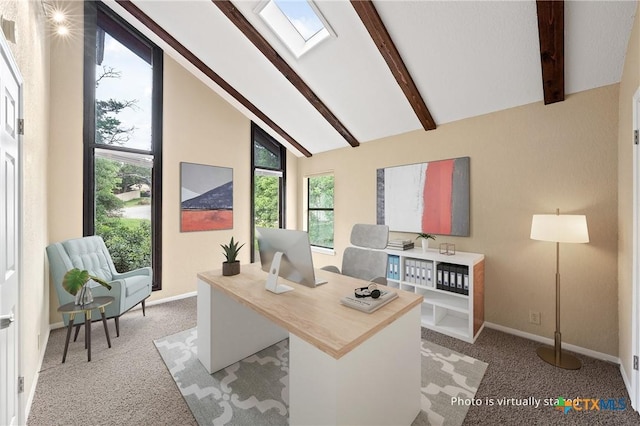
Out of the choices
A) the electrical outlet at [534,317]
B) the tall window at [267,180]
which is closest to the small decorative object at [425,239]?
the electrical outlet at [534,317]

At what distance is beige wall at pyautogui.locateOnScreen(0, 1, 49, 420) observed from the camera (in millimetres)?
1550

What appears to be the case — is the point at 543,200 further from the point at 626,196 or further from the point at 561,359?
the point at 561,359

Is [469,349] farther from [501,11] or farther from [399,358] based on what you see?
[501,11]

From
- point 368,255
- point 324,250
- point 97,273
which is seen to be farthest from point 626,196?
point 97,273

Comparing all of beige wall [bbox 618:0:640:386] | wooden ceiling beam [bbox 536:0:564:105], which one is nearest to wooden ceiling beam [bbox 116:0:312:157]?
wooden ceiling beam [bbox 536:0:564:105]

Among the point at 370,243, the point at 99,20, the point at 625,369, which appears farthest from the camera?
the point at 99,20

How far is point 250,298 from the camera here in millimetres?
1585

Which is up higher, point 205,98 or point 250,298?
point 205,98

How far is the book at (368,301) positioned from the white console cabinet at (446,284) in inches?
56.4

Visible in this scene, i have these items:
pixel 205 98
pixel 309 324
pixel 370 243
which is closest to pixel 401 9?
pixel 370 243

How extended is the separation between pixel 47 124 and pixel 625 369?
18.2 ft

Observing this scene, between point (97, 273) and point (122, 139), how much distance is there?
5.51 feet

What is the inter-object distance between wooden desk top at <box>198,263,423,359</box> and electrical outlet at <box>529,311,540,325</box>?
1832mm

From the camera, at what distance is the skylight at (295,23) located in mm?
2570
